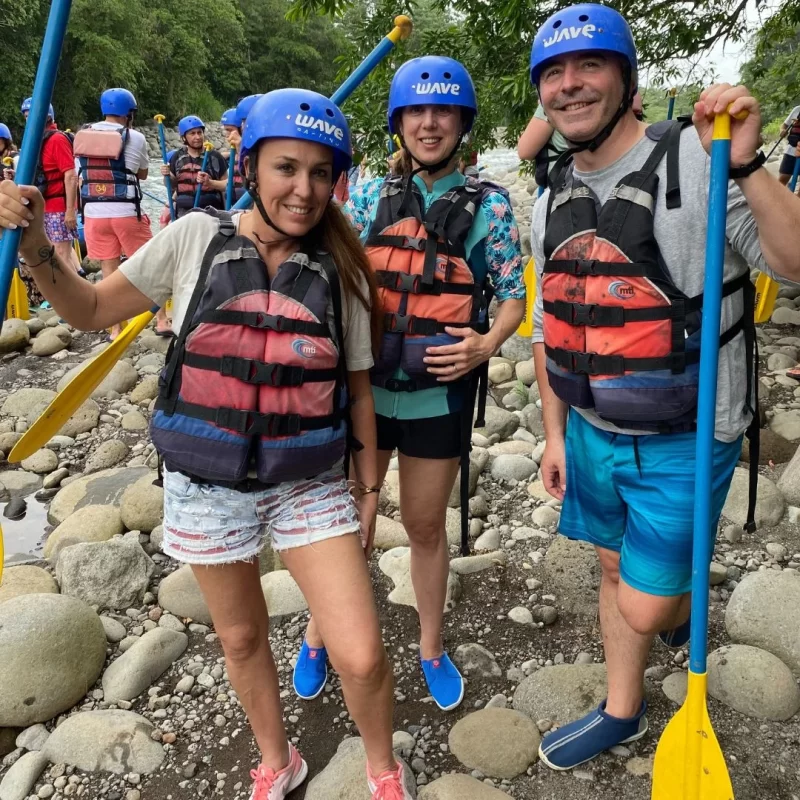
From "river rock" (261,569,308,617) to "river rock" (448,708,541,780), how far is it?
1.08 metres

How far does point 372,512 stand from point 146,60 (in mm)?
38307

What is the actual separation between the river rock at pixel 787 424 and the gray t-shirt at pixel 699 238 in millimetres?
3120

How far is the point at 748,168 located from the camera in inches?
60.8

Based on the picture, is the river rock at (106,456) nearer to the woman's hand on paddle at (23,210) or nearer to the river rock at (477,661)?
the river rock at (477,661)

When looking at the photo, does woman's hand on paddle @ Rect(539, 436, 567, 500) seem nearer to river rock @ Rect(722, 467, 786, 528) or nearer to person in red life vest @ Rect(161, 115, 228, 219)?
river rock @ Rect(722, 467, 786, 528)

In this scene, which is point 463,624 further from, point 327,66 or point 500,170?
point 327,66

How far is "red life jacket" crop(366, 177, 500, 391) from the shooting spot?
2324 millimetres

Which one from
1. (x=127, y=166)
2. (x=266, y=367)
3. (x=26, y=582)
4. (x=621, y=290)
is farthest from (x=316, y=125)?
(x=127, y=166)

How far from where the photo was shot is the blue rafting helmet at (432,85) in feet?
7.41

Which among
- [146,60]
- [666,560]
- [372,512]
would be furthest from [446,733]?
[146,60]

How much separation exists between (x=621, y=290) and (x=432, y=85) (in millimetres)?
958

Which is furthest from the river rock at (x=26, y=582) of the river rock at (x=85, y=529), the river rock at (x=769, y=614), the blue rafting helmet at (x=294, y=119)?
the river rock at (x=769, y=614)

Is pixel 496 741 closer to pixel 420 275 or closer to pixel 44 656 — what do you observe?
pixel 420 275

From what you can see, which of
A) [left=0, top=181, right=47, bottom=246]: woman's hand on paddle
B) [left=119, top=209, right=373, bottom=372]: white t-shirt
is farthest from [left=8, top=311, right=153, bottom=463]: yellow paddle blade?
Result: [left=0, top=181, right=47, bottom=246]: woman's hand on paddle
